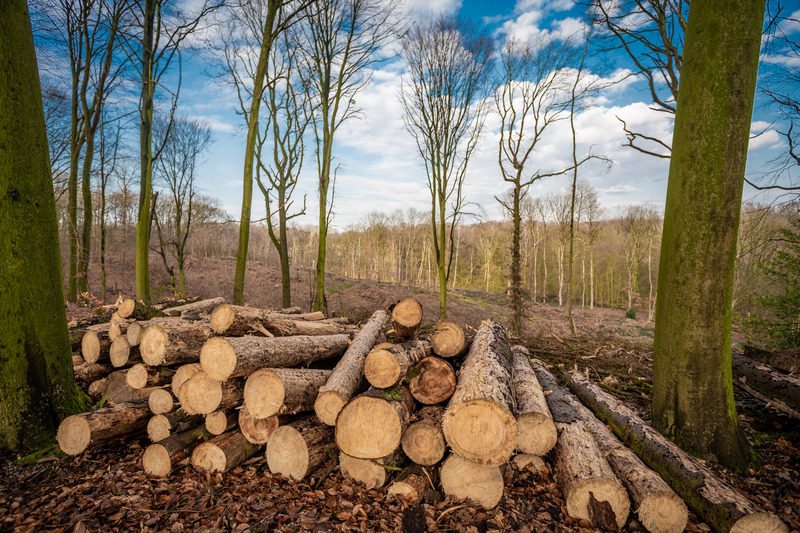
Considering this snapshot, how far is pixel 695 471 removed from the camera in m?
2.33

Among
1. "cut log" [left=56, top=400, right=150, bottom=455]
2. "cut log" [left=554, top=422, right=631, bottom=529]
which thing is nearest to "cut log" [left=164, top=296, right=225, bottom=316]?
"cut log" [left=56, top=400, right=150, bottom=455]

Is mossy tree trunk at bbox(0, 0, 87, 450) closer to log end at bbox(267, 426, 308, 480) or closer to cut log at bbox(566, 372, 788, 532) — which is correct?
log end at bbox(267, 426, 308, 480)

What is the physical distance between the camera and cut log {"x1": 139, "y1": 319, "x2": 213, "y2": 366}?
3238mm

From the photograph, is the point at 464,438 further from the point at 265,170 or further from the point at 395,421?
the point at 265,170

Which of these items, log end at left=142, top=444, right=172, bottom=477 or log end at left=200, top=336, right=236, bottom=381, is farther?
log end at left=200, top=336, right=236, bottom=381

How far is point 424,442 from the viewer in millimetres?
2637

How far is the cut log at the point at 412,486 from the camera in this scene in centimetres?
247

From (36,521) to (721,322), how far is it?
560 centimetres

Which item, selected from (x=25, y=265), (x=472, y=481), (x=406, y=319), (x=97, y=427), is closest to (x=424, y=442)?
(x=472, y=481)

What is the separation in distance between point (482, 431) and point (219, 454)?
233 centimetres

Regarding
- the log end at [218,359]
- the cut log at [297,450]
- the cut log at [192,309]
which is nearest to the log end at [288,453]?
the cut log at [297,450]

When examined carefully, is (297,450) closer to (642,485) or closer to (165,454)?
(165,454)

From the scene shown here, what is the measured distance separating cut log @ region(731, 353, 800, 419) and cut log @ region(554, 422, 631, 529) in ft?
8.69

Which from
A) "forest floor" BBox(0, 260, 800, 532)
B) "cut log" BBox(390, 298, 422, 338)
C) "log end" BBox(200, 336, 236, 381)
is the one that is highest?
"cut log" BBox(390, 298, 422, 338)
